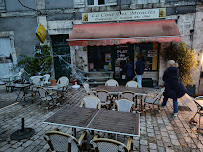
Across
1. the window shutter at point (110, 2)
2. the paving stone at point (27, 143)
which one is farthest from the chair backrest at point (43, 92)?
the window shutter at point (110, 2)

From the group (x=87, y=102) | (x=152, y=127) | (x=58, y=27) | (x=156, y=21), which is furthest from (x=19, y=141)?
(x=156, y=21)

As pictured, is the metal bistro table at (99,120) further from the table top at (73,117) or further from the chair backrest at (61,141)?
the chair backrest at (61,141)

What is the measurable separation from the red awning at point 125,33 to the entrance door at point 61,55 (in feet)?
4.90

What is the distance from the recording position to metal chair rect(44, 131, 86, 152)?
100 inches

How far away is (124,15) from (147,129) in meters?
6.75

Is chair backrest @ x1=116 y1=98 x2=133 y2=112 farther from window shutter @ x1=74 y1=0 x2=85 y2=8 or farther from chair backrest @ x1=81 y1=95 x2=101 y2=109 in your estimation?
window shutter @ x1=74 y1=0 x2=85 y2=8

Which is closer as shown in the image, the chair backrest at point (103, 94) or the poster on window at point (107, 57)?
the chair backrest at point (103, 94)

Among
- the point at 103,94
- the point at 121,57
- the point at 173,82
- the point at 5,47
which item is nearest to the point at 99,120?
the point at 103,94

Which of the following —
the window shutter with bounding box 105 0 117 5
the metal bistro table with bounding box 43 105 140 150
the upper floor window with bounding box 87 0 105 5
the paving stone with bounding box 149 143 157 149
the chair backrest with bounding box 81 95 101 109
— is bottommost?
the paving stone with bounding box 149 143 157 149

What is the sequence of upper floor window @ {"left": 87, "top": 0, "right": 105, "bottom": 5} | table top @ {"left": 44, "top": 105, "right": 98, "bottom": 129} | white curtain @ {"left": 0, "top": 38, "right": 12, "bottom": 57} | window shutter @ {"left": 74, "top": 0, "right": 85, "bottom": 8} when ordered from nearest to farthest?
table top @ {"left": 44, "top": 105, "right": 98, "bottom": 129}, window shutter @ {"left": 74, "top": 0, "right": 85, "bottom": 8}, upper floor window @ {"left": 87, "top": 0, "right": 105, "bottom": 5}, white curtain @ {"left": 0, "top": 38, "right": 12, "bottom": 57}

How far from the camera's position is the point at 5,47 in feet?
33.5

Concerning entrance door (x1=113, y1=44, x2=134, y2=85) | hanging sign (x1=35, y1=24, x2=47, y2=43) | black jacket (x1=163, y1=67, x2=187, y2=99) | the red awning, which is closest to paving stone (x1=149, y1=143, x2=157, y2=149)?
black jacket (x1=163, y1=67, x2=187, y2=99)

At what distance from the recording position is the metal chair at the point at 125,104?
401cm

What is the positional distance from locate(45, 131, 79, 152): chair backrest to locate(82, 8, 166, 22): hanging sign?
7.76m
